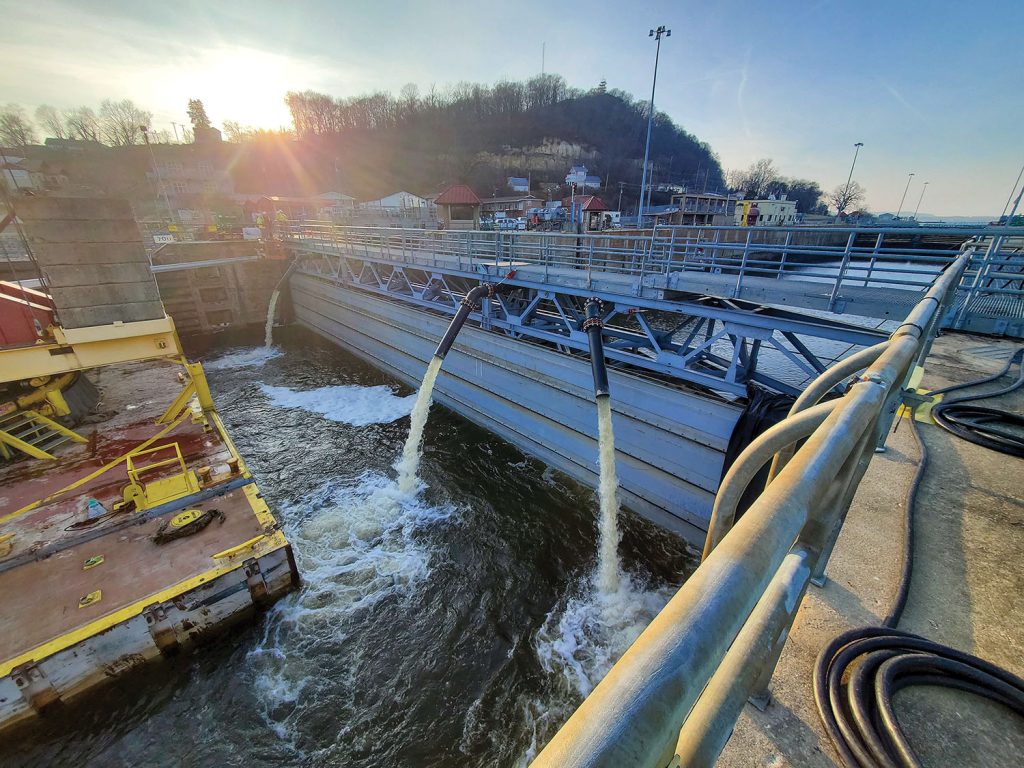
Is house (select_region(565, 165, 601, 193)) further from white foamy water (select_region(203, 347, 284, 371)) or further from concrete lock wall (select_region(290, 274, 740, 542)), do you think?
concrete lock wall (select_region(290, 274, 740, 542))

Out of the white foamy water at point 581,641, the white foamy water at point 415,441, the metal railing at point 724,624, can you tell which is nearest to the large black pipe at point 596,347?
the white foamy water at point 581,641

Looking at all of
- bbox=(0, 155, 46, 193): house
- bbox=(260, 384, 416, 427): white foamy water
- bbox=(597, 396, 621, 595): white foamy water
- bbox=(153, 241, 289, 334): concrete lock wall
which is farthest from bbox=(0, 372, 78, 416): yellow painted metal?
bbox=(153, 241, 289, 334): concrete lock wall

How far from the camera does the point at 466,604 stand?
26.3 feet

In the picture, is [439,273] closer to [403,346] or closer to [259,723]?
[403,346]

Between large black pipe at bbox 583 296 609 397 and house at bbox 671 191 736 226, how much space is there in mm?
37510

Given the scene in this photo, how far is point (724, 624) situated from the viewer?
0.72 meters

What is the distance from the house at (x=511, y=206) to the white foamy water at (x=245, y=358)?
35.5 meters

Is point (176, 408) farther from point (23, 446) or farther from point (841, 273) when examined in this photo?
point (841, 273)

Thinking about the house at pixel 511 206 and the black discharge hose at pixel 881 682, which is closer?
the black discharge hose at pixel 881 682

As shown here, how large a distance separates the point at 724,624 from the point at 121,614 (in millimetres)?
8368

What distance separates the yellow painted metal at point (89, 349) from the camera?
24.4 ft

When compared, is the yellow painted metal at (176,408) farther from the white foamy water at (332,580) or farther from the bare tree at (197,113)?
the bare tree at (197,113)

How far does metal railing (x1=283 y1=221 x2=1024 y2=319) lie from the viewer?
21.7 ft

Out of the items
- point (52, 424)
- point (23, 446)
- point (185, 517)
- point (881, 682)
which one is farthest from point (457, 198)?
point (881, 682)
